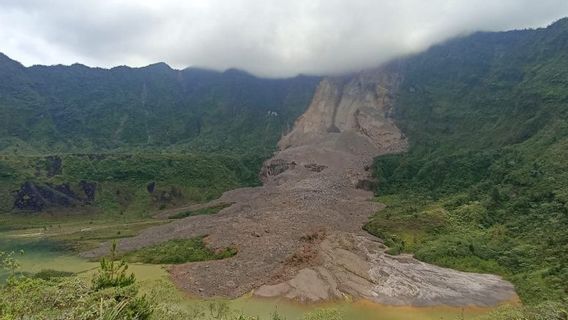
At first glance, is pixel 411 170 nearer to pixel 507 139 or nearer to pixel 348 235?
pixel 507 139

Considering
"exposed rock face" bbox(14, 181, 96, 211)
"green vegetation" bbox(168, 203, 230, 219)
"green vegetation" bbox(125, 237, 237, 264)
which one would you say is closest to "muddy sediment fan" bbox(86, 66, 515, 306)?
"green vegetation" bbox(125, 237, 237, 264)

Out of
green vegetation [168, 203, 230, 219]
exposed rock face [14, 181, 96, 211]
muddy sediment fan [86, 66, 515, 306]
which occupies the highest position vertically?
exposed rock face [14, 181, 96, 211]

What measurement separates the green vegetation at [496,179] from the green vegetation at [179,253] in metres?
33.3

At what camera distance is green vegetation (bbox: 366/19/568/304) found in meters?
79.1

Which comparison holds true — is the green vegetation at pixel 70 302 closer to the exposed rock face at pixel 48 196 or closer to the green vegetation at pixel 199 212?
the green vegetation at pixel 199 212

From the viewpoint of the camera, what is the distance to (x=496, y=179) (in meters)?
117

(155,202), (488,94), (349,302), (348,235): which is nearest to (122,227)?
(155,202)

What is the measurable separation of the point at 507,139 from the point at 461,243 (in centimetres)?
7150

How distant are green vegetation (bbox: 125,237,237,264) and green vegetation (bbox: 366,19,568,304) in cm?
3332

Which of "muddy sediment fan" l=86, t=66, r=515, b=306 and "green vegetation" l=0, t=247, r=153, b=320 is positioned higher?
"green vegetation" l=0, t=247, r=153, b=320

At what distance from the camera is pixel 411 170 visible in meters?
157

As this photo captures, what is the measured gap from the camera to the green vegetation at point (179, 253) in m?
83.8

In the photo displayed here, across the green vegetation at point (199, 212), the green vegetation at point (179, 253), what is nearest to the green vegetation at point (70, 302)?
the green vegetation at point (179, 253)

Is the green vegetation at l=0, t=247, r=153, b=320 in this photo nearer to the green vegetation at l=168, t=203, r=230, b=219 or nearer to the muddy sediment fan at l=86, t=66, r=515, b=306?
the muddy sediment fan at l=86, t=66, r=515, b=306
